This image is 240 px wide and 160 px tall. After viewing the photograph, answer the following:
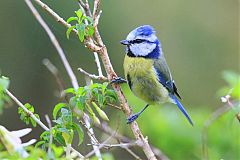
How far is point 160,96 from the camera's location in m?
3.05

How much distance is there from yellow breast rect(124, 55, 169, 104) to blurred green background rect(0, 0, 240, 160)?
80.2 inches

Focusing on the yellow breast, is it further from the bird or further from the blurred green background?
the blurred green background

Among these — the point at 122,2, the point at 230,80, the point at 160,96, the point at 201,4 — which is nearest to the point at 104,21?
the point at 122,2

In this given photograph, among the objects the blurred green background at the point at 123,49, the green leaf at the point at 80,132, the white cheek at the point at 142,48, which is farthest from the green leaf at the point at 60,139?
the blurred green background at the point at 123,49

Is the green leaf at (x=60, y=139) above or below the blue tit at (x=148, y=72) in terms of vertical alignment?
above

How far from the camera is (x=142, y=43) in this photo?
2816 mm

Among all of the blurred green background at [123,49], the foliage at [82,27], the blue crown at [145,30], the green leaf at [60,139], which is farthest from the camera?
the blurred green background at [123,49]

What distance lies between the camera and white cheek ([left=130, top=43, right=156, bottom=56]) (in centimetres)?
288

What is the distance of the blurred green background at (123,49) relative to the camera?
6.54 metres

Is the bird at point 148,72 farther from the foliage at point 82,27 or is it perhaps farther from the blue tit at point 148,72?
the foliage at point 82,27

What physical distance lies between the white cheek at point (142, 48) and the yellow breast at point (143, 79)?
1.1 inches

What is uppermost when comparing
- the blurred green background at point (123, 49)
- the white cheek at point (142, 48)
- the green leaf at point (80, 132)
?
the green leaf at point (80, 132)

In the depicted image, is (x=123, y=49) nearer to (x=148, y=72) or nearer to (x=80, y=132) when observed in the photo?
(x=148, y=72)

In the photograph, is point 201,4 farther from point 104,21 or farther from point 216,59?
point 104,21
